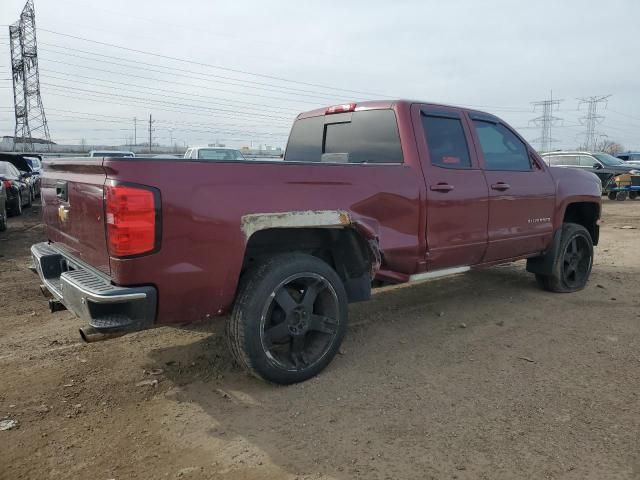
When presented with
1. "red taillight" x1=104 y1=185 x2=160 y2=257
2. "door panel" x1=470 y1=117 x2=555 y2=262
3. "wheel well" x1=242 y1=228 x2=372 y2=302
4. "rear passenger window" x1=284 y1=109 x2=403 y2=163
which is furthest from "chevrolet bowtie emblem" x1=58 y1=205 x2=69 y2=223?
"door panel" x1=470 y1=117 x2=555 y2=262

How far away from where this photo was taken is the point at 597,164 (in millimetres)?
20812

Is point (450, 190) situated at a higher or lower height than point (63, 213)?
higher

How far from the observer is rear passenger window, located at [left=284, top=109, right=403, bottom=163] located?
14.4 ft

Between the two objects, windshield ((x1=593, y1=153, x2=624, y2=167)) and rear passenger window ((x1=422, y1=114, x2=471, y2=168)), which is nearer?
rear passenger window ((x1=422, y1=114, x2=471, y2=168))

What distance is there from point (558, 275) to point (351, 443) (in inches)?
159

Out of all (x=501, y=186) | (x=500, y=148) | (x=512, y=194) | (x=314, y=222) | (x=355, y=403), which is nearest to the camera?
(x=355, y=403)

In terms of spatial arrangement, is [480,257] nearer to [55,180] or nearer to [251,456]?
[251,456]

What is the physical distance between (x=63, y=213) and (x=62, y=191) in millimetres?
161

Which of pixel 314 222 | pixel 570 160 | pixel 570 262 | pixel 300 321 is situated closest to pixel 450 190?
pixel 314 222

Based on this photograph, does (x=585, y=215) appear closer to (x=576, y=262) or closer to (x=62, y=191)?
(x=576, y=262)

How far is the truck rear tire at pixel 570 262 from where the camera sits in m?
5.94

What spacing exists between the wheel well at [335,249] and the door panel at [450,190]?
698 millimetres

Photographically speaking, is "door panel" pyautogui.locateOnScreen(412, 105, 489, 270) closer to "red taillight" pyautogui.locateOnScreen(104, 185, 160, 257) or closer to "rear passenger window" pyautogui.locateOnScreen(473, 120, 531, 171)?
"rear passenger window" pyautogui.locateOnScreen(473, 120, 531, 171)

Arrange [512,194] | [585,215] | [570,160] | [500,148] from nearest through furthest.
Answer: [512,194] < [500,148] < [585,215] < [570,160]
